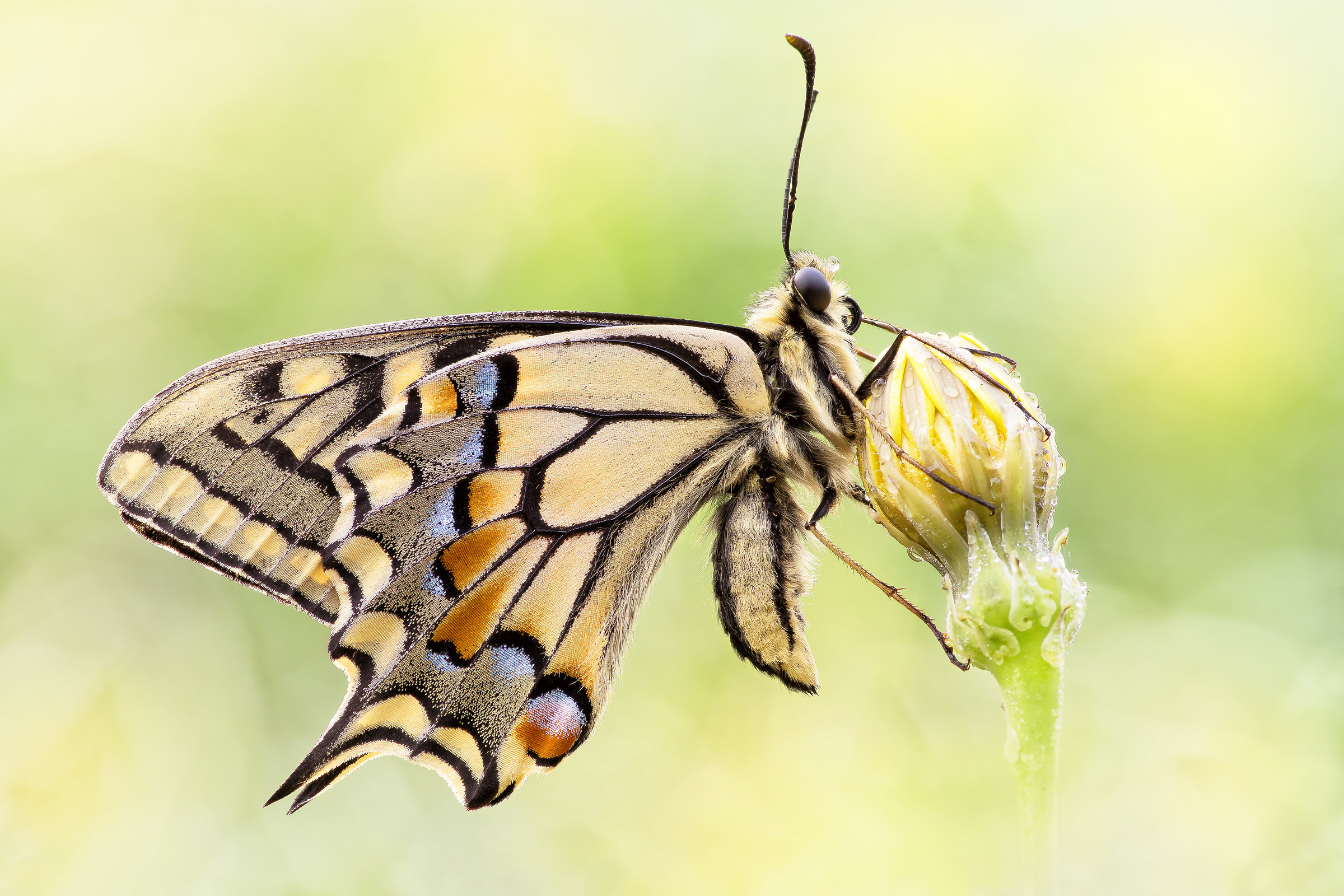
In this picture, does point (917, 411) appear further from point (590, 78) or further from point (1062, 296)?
point (590, 78)

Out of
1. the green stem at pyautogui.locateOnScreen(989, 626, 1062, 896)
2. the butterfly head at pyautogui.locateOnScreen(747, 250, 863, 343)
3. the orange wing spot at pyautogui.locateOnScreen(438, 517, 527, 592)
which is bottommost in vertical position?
the green stem at pyautogui.locateOnScreen(989, 626, 1062, 896)

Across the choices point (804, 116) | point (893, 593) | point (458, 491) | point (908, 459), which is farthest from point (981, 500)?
point (458, 491)

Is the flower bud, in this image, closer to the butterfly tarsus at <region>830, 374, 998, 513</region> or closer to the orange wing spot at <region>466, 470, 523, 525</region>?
the butterfly tarsus at <region>830, 374, 998, 513</region>

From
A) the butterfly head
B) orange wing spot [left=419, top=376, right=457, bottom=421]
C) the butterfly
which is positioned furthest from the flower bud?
orange wing spot [left=419, top=376, right=457, bottom=421]

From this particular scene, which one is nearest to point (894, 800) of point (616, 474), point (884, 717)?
point (884, 717)

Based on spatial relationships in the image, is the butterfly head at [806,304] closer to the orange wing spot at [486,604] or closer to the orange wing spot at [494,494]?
the orange wing spot at [494,494]

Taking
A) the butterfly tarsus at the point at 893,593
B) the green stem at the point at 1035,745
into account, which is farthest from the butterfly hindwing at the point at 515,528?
the green stem at the point at 1035,745
